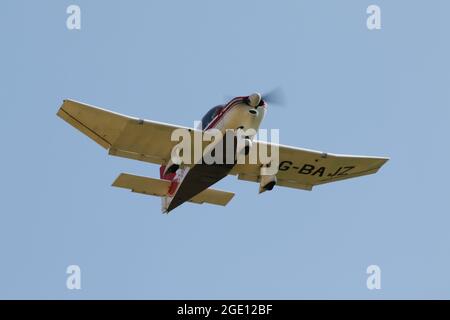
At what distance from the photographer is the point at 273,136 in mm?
24531

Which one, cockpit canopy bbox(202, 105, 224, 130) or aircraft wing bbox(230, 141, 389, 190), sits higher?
cockpit canopy bbox(202, 105, 224, 130)

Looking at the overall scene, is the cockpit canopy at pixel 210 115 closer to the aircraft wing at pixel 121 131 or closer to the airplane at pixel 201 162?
the airplane at pixel 201 162

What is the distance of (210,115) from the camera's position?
76.5ft

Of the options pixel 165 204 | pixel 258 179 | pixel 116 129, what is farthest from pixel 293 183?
pixel 116 129

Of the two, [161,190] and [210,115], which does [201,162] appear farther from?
[161,190]

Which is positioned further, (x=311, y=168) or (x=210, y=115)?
(x=311, y=168)

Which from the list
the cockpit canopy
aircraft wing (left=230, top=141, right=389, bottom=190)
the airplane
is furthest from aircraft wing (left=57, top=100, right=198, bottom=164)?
aircraft wing (left=230, top=141, right=389, bottom=190)

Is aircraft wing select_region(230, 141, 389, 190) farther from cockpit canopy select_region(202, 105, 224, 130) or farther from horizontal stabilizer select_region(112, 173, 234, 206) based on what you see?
cockpit canopy select_region(202, 105, 224, 130)

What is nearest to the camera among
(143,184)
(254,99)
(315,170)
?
(254,99)

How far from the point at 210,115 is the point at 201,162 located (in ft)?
3.99

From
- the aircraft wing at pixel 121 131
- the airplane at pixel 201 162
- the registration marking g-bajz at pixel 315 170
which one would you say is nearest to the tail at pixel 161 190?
the airplane at pixel 201 162

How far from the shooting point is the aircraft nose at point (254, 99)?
879 inches

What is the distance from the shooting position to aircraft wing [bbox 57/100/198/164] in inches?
915

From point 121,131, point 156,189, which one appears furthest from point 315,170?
point 121,131
